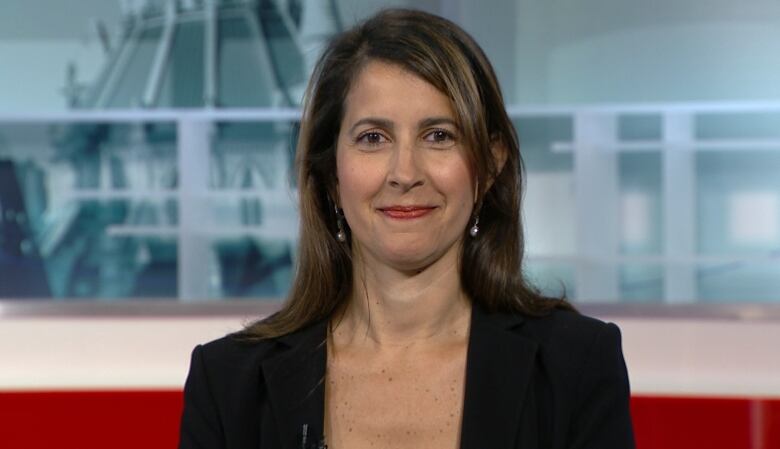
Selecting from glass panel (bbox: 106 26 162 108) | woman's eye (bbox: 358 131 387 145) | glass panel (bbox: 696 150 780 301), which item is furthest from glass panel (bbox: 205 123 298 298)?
woman's eye (bbox: 358 131 387 145)

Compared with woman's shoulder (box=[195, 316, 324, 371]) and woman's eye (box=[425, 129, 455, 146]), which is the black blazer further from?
woman's eye (box=[425, 129, 455, 146])

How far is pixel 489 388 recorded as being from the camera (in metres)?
1.22

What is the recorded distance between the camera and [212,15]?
2758mm

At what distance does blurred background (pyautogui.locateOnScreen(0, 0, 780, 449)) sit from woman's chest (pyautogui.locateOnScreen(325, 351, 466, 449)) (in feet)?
4.42

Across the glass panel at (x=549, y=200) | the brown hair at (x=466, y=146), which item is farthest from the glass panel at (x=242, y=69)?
the brown hair at (x=466, y=146)

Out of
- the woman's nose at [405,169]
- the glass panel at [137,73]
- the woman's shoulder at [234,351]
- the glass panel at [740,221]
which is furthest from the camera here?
the glass panel at [137,73]

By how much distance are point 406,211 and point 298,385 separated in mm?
226

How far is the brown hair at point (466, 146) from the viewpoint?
1181 millimetres

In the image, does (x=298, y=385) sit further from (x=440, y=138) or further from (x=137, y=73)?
(x=137, y=73)

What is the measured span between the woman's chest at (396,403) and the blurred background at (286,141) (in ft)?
4.42

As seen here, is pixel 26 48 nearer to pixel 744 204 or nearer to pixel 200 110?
pixel 200 110

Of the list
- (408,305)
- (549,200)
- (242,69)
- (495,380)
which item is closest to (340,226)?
(408,305)

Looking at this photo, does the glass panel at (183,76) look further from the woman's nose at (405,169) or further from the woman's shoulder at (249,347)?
the woman's nose at (405,169)

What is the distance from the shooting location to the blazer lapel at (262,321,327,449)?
123cm
